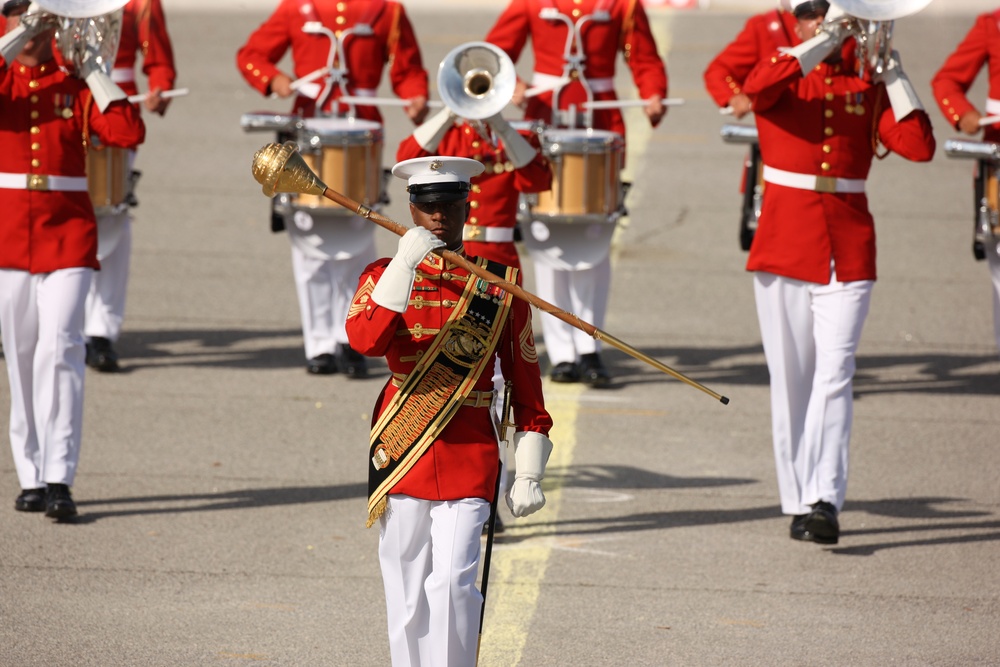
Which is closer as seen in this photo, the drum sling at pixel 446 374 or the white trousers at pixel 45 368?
the drum sling at pixel 446 374

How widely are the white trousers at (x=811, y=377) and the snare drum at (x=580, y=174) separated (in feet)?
6.14

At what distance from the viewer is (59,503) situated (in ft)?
22.2

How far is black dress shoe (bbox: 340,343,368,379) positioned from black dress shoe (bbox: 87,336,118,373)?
4.27 feet

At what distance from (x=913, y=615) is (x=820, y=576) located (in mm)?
508

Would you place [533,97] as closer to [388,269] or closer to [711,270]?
[711,270]

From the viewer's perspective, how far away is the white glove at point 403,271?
167 inches

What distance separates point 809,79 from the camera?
6.91 metres

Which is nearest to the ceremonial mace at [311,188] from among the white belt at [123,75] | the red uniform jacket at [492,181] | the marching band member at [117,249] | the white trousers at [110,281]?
the red uniform jacket at [492,181]

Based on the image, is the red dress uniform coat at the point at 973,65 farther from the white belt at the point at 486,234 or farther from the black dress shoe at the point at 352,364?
the black dress shoe at the point at 352,364

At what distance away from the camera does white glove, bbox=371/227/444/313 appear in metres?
4.25

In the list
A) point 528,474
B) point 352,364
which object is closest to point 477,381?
point 528,474

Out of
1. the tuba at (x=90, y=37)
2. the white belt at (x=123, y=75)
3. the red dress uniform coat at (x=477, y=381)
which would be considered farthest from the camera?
the white belt at (x=123, y=75)

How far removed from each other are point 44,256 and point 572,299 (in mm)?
3541

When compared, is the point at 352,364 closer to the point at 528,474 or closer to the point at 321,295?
the point at 321,295
